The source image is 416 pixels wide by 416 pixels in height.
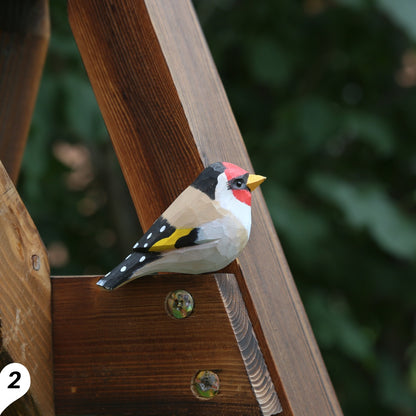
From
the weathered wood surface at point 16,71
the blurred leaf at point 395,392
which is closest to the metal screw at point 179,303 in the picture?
the weathered wood surface at point 16,71

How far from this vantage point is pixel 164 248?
0.51m

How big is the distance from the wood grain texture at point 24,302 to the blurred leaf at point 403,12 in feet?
4.23

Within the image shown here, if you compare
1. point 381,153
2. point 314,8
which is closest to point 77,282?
point 381,153

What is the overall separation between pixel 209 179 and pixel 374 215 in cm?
131

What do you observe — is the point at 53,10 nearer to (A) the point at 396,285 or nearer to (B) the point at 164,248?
(B) the point at 164,248

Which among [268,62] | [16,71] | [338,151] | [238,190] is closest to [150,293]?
[238,190]

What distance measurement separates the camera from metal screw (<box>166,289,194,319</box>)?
55 centimetres

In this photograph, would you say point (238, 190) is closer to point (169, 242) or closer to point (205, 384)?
point (169, 242)

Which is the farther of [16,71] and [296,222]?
[296,222]

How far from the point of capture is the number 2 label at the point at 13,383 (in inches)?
21.1

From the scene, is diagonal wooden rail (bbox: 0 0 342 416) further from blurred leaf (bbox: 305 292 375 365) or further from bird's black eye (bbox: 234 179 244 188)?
blurred leaf (bbox: 305 292 375 365)

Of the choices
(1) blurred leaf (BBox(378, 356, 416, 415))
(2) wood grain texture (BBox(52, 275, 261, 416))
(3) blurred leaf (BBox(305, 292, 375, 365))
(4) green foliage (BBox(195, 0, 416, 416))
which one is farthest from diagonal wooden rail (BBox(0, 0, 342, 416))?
(1) blurred leaf (BBox(378, 356, 416, 415))

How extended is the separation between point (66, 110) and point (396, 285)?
4.43ft

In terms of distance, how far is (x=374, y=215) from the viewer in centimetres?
175
